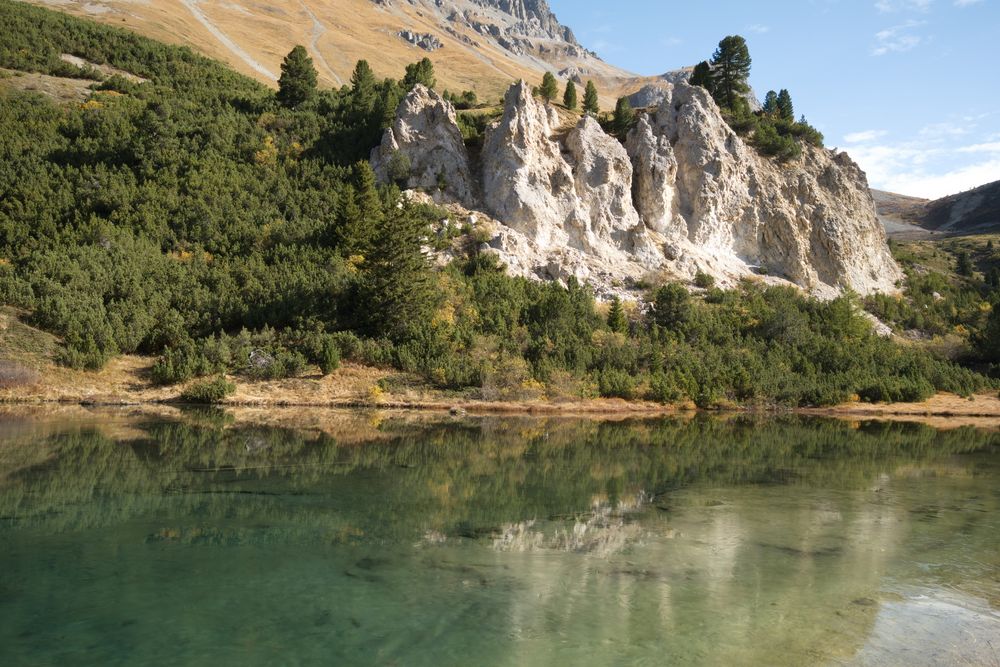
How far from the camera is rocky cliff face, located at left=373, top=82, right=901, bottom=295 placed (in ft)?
156

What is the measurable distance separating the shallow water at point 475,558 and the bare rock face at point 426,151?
107ft

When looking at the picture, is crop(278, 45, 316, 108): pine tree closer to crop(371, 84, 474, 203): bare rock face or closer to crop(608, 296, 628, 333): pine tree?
crop(371, 84, 474, 203): bare rock face

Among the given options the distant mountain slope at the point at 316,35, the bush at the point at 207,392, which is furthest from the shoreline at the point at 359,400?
the distant mountain slope at the point at 316,35

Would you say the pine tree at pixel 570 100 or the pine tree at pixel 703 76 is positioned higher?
the pine tree at pixel 703 76

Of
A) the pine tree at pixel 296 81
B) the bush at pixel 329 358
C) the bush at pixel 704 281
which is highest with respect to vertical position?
the pine tree at pixel 296 81

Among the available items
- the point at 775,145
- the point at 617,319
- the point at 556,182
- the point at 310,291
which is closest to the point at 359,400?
the point at 310,291

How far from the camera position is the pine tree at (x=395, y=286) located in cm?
3509

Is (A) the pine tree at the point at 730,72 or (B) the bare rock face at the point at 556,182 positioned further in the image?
(A) the pine tree at the point at 730,72

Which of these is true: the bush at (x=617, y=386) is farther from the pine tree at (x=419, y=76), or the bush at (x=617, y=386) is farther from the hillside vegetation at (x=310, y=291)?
the pine tree at (x=419, y=76)

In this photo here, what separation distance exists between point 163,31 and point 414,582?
97112mm

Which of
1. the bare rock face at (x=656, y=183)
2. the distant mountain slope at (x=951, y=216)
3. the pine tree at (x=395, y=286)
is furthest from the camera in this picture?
the distant mountain slope at (x=951, y=216)

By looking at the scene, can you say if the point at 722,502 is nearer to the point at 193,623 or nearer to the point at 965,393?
the point at 193,623

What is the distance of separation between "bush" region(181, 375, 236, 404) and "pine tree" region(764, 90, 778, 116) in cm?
6052

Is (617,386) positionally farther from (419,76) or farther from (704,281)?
(419,76)
